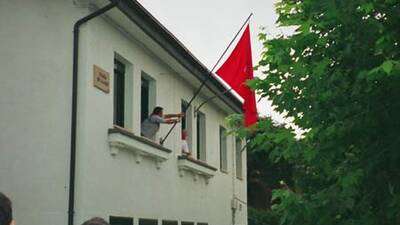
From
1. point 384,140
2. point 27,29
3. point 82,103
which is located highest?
point 27,29

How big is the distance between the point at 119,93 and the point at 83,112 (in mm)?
2236

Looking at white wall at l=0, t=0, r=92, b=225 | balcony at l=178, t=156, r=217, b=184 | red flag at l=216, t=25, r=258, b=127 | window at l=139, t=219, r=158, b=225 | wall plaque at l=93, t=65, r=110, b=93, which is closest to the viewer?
white wall at l=0, t=0, r=92, b=225

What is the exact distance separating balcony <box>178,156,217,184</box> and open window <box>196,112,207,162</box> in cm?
64

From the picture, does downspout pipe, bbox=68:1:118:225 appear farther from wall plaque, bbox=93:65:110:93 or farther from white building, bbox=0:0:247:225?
wall plaque, bbox=93:65:110:93

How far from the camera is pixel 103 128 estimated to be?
12008 mm

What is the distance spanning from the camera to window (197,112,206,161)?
65.7ft

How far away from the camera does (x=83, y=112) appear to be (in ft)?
37.2

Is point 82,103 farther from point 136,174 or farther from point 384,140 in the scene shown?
point 384,140

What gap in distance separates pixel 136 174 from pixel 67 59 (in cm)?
293

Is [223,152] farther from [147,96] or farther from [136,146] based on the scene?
[136,146]

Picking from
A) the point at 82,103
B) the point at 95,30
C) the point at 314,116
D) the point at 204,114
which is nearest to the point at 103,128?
the point at 82,103

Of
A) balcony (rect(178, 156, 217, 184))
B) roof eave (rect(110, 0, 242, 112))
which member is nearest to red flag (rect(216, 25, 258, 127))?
roof eave (rect(110, 0, 242, 112))

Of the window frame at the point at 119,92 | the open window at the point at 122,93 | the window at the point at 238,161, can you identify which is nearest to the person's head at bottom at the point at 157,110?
the open window at the point at 122,93

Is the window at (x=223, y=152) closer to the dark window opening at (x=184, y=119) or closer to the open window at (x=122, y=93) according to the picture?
the dark window opening at (x=184, y=119)
